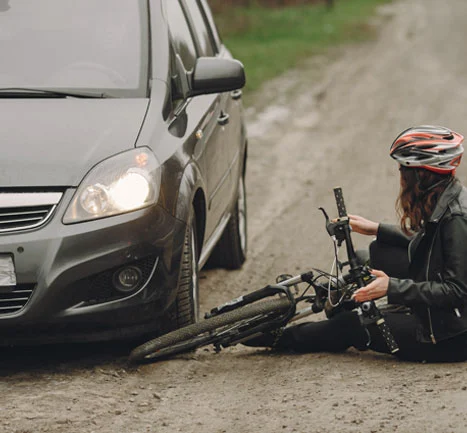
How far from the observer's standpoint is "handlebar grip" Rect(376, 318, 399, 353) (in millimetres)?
5359

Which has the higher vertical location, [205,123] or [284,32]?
[284,32]

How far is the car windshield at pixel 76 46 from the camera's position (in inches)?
224

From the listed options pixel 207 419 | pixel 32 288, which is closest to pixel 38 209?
pixel 32 288

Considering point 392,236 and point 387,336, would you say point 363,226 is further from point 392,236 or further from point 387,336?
point 387,336

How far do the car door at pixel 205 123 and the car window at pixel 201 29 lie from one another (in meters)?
0.06

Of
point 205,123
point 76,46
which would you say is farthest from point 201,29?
point 76,46

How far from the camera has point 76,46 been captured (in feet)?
19.3

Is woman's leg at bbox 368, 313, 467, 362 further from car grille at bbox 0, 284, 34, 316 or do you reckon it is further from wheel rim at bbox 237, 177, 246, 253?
wheel rim at bbox 237, 177, 246, 253

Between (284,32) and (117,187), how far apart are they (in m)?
18.3

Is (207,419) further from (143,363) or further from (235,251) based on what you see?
(235,251)

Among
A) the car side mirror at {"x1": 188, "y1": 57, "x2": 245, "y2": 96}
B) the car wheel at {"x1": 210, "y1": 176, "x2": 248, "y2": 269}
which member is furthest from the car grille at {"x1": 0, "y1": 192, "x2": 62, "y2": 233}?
the car wheel at {"x1": 210, "y1": 176, "x2": 248, "y2": 269}

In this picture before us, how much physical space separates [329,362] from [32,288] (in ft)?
4.92

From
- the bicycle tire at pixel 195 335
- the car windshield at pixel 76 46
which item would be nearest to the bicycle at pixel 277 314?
the bicycle tire at pixel 195 335

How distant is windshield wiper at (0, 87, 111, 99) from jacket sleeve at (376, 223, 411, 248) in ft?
4.95
